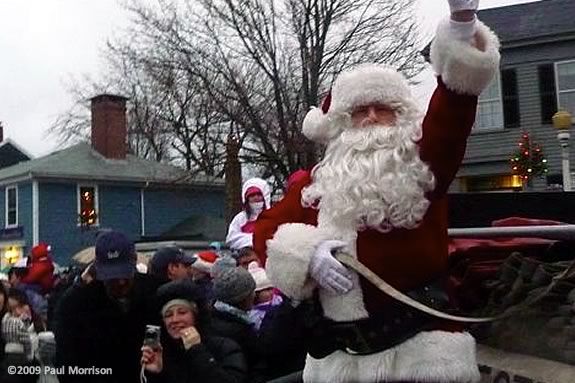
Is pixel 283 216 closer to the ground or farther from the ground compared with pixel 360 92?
closer to the ground

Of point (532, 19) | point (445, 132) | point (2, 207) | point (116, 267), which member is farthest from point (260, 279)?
point (2, 207)

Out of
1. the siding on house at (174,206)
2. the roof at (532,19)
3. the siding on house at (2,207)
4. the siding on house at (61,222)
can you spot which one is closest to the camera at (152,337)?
the roof at (532,19)

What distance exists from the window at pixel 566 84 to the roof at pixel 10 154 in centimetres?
2928

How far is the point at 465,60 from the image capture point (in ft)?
9.10

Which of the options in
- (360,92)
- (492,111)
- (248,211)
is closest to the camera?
(360,92)

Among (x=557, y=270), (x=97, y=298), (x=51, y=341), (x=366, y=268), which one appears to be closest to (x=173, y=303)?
(x=97, y=298)

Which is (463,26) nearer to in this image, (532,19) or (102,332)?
(102,332)

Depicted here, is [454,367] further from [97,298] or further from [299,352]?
[97,298]

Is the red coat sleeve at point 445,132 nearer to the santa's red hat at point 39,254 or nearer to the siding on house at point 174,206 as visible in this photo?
the santa's red hat at point 39,254

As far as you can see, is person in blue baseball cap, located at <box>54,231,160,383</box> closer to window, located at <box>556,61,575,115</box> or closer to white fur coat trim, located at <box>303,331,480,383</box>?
white fur coat trim, located at <box>303,331,480,383</box>

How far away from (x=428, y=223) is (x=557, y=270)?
530 millimetres

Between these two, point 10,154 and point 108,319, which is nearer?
point 108,319

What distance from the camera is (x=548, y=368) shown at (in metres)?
3.02

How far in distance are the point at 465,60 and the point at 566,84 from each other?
2178cm
